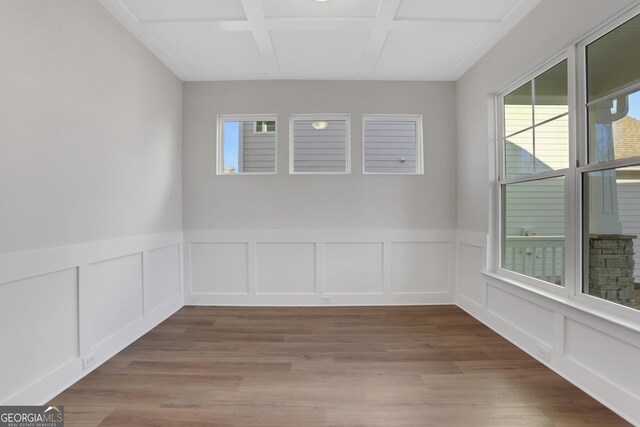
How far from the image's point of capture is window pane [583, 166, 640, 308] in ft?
5.61

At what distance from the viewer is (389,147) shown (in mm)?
3633

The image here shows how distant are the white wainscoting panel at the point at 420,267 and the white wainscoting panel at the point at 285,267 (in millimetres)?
991

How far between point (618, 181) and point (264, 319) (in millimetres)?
3009

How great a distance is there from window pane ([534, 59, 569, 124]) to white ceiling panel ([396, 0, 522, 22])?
582 mm

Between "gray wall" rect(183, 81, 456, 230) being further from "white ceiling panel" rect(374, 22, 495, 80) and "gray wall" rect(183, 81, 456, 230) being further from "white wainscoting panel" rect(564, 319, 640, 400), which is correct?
"white wainscoting panel" rect(564, 319, 640, 400)

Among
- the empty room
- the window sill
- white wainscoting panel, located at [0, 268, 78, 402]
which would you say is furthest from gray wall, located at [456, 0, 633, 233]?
white wainscoting panel, located at [0, 268, 78, 402]

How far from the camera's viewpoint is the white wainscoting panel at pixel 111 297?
83.3 inches

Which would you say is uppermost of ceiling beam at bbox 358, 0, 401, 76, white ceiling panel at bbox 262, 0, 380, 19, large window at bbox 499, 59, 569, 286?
white ceiling panel at bbox 262, 0, 380, 19

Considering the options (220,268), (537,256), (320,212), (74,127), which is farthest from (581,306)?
(74,127)

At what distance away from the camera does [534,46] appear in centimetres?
229

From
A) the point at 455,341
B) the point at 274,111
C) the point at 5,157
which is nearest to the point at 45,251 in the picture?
the point at 5,157

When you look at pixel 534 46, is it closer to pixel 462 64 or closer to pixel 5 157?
pixel 462 64

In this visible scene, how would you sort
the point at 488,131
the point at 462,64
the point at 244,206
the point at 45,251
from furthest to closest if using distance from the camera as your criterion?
the point at 244,206
the point at 462,64
the point at 488,131
the point at 45,251

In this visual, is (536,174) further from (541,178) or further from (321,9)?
(321,9)
